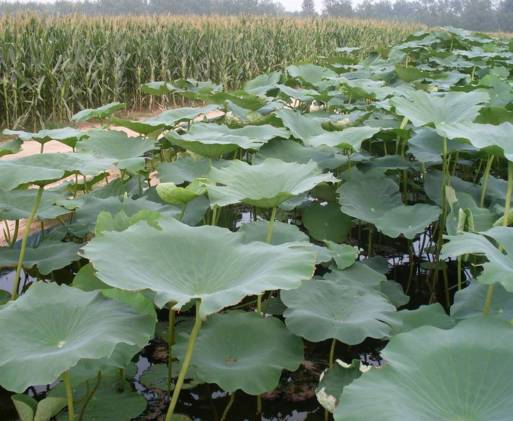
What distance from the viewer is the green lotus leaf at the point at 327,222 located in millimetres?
2352

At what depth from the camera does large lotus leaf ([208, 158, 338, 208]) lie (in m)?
1.57

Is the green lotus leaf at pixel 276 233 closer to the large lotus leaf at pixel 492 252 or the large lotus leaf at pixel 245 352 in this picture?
the large lotus leaf at pixel 245 352

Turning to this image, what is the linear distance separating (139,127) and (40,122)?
5.56 m

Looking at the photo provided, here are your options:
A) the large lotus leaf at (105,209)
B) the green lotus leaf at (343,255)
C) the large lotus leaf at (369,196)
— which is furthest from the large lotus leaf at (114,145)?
the green lotus leaf at (343,255)

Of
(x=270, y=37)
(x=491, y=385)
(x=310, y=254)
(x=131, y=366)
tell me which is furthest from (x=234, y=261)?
(x=270, y=37)

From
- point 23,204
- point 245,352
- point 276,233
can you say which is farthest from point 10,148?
point 245,352

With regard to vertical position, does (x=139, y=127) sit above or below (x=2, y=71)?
above

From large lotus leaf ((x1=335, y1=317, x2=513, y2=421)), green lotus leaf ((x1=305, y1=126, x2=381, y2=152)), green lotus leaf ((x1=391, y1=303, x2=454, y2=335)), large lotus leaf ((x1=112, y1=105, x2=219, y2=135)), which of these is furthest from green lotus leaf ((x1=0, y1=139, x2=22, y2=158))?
large lotus leaf ((x1=335, y1=317, x2=513, y2=421))

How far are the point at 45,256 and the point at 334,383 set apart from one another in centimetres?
120

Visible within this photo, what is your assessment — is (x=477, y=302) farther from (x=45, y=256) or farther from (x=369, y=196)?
(x=45, y=256)

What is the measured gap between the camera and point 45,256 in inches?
81.1

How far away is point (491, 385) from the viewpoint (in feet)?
3.35

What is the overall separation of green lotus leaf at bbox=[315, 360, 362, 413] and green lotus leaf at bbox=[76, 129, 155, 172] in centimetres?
141

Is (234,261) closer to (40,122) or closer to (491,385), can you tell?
(491,385)
